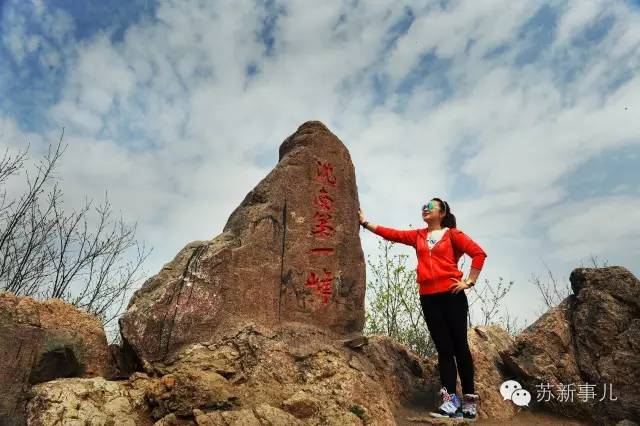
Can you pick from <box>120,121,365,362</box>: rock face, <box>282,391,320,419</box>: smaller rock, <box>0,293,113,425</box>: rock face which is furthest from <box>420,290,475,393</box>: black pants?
<box>0,293,113,425</box>: rock face

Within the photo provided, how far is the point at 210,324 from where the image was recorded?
16.1 feet

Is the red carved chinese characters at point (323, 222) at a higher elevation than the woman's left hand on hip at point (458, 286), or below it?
higher

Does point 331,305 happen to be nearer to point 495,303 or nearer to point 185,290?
point 185,290

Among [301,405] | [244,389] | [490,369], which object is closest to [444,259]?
[301,405]

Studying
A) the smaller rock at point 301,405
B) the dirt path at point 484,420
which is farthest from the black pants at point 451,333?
the smaller rock at point 301,405

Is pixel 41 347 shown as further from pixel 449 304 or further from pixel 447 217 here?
pixel 447 217

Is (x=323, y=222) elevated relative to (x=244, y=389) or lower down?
elevated

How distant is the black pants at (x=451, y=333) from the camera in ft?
16.6

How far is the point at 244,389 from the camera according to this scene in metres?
4.59

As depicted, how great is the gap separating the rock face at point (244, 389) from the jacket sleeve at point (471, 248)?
5.78 ft

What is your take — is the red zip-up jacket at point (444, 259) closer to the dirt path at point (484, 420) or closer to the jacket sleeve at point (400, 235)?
the jacket sleeve at point (400, 235)

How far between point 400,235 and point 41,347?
13.4 feet

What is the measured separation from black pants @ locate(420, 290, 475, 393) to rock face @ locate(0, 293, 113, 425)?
356 cm

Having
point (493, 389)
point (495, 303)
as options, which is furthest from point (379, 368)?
point (495, 303)
